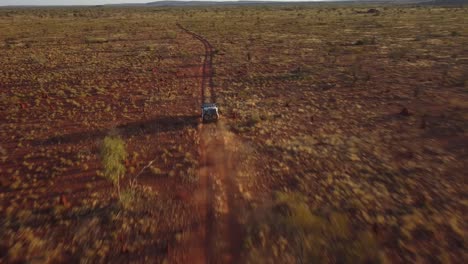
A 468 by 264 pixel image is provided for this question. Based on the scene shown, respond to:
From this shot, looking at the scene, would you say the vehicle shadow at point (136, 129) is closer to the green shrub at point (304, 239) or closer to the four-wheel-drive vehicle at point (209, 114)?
the four-wheel-drive vehicle at point (209, 114)

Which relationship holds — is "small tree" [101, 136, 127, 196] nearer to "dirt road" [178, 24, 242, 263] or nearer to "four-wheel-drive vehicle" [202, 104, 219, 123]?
"dirt road" [178, 24, 242, 263]

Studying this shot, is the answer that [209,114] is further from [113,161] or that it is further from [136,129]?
[113,161]

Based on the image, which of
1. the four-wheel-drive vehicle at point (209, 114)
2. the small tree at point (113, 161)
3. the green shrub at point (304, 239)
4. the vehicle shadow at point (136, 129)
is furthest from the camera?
the four-wheel-drive vehicle at point (209, 114)

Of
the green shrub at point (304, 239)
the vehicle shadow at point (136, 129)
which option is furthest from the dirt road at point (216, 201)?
the vehicle shadow at point (136, 129)

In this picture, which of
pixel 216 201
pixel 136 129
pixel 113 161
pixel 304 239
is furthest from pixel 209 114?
pixel 304 239

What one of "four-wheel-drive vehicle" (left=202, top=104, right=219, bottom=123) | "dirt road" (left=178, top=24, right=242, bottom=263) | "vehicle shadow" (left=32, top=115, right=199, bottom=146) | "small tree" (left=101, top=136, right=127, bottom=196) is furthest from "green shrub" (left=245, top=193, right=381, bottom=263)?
"vehicle shadow" (left=32, top=115, right=199, bottom=146)

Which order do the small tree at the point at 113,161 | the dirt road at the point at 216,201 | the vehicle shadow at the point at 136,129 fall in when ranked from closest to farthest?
the dirt road at the point at 216,201 → the small tree at the point at 113,161 → the vehicle shadow at the point at 136,129

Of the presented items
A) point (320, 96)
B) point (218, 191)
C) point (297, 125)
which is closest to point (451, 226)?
point (218, 191)
